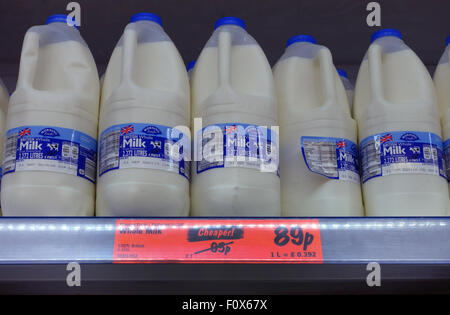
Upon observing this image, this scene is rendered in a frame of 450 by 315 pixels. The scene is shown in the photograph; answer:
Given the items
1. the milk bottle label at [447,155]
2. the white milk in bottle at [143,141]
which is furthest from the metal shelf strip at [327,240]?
the milk bottle label at [447,155]

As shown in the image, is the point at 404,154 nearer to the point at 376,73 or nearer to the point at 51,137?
the point at 376,73

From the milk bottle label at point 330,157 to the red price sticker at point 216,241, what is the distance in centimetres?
20

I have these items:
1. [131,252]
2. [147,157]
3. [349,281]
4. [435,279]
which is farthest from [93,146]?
[435,279]

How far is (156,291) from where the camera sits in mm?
949

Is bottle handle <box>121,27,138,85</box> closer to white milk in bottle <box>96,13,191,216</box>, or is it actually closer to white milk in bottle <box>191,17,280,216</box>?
white milk in bottle <box>96,13,191,216</box>

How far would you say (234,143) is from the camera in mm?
1032

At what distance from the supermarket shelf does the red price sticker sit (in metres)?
0.01

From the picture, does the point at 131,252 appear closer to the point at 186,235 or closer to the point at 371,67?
the point at 186,235

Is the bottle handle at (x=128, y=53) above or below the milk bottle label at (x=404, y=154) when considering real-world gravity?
above

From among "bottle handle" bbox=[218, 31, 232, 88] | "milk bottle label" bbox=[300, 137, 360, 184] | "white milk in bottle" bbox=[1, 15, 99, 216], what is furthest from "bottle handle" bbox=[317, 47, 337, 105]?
"white milk in bottle" bbox=[1, 15, 99, 216]

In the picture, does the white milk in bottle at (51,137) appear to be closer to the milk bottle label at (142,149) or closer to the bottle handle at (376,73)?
the milk bottle label at (142,149)

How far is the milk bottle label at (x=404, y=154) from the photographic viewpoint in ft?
3.48

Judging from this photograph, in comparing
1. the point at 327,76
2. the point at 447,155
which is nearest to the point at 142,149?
the point at 327,76

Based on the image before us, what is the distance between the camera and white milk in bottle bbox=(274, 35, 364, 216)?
1.10m
